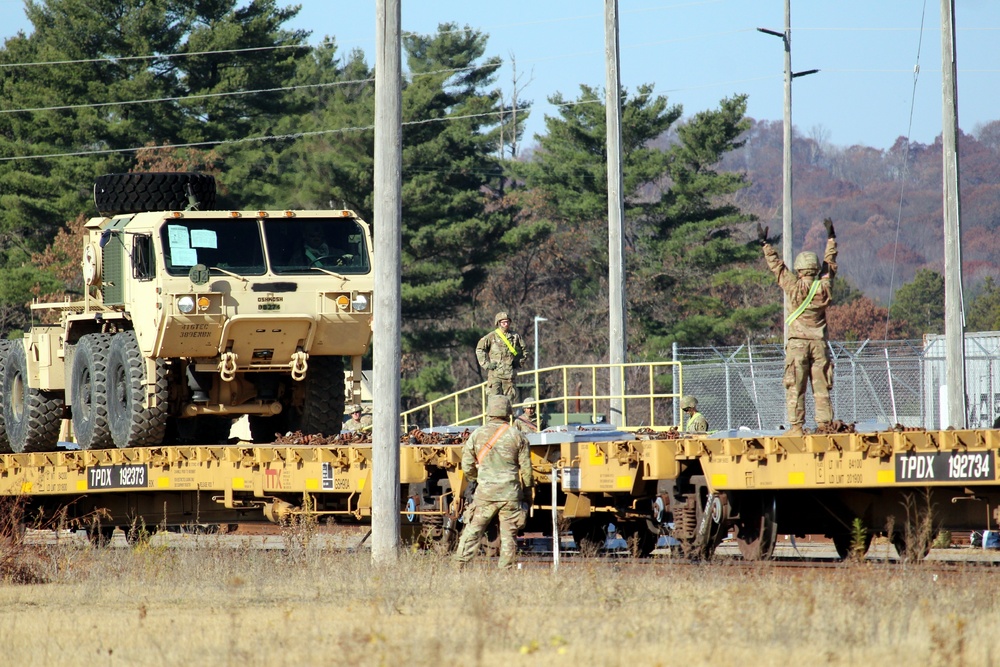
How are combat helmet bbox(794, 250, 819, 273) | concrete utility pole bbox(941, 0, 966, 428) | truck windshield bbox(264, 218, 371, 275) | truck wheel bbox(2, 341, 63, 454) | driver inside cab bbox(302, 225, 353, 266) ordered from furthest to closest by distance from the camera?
concrete utility pole bbox(941, 0, 966, 428)
truck wheel bbox(2, 341, 63, 454)
driver inside cab bbox(302, 225, 353, 266)
truck windshield bbox(264, 218, 371, 275)
combat helmet bbox(794, 250, 819, 273)

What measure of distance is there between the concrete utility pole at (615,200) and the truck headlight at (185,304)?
325 inches

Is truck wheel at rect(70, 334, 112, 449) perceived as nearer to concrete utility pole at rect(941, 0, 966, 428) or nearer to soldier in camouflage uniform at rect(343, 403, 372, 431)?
soldier in camouflage uniform at rect(343, 403, 372, 431)

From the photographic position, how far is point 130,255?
1528 cm

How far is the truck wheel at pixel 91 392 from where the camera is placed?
1575cm

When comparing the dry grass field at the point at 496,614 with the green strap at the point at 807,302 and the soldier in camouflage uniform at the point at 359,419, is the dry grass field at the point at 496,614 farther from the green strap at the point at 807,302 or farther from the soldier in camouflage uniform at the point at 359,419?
the soldier in camouflage uniform at the point at 359,419

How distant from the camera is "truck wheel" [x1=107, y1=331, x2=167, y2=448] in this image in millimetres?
15312

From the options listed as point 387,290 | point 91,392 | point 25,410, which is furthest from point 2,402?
point 387,290

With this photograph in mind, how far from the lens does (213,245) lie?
15.2 metres

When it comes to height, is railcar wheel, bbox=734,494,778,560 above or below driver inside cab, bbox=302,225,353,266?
below

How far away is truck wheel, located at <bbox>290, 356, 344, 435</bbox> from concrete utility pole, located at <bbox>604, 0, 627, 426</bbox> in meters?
6.13

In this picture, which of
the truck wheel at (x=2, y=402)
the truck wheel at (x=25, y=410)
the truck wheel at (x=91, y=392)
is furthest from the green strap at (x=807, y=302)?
the truck wheel at (x=2, y=402)

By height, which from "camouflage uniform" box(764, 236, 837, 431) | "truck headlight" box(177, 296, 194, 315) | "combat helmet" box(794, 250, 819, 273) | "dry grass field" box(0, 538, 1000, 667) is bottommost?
"dry grass field" box(0, 538, 1000, 667)

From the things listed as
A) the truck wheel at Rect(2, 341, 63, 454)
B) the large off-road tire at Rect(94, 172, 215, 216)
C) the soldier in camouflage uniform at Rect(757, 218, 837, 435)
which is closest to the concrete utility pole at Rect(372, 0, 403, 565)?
the soldier in camouflage uniform at Rect(757, 218, 837, 435)

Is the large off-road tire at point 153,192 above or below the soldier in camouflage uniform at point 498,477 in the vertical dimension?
above
